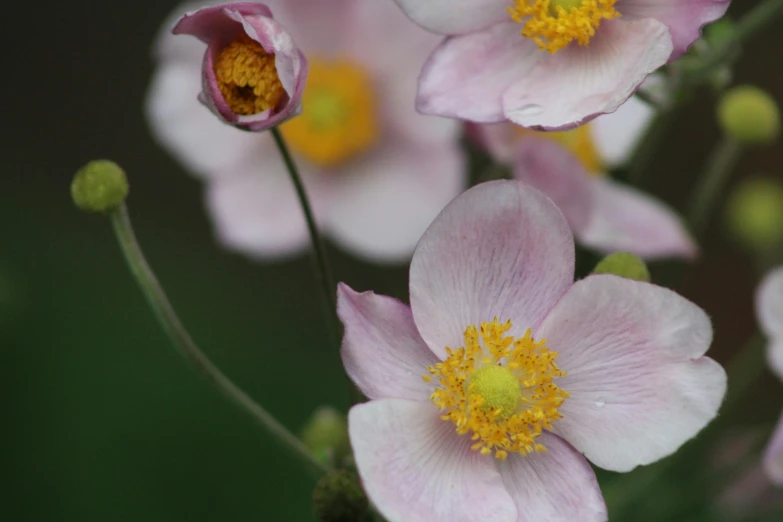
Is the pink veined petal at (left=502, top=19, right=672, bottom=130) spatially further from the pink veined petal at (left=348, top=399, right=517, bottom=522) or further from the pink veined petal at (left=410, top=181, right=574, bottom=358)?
the pink veined petal at (left=348, top=399, right=517, bottom=522)

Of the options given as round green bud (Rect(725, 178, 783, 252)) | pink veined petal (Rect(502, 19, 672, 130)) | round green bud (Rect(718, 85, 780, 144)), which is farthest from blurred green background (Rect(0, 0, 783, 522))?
pink veined petal (Rect(502, 19, 672, 130))

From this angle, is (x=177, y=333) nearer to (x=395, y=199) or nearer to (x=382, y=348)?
(x=382, y=348)

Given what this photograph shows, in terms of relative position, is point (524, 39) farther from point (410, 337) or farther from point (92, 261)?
point (92, 261)

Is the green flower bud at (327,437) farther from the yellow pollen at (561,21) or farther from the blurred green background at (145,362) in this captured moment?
the blurred green background at (145,362)

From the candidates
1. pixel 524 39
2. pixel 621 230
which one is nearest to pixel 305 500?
pixel 621 230

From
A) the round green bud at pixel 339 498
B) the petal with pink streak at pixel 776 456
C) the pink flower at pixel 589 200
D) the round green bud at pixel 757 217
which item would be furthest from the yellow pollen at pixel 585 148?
the round green bud at pixel 339 498

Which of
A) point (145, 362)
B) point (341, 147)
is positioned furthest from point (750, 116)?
point (145, 362)
